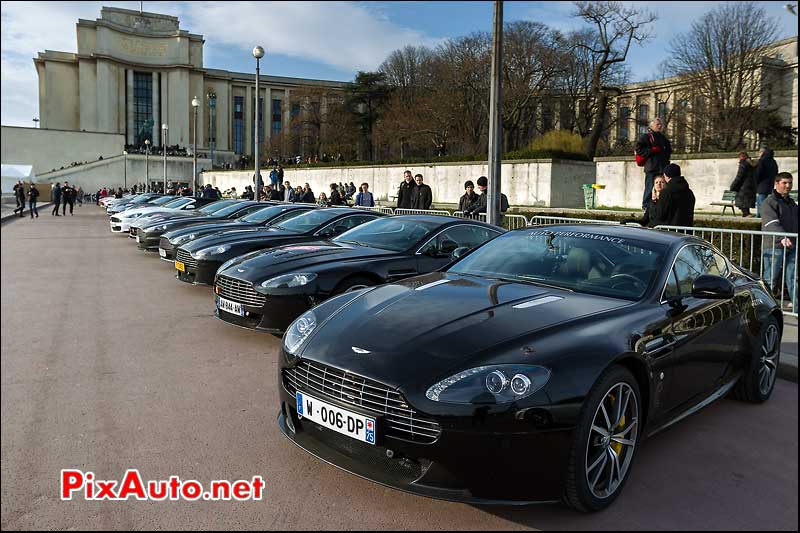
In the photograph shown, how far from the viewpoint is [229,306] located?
6988mm

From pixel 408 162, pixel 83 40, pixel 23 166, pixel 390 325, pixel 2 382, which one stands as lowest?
pixel 390 325

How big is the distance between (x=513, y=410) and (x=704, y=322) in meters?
2.05

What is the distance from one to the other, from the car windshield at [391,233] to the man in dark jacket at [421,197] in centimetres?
701

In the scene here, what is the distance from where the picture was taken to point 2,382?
1.35 metres

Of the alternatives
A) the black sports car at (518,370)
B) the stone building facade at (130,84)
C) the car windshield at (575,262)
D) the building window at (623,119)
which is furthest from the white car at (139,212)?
the stone building facade at (130,84)

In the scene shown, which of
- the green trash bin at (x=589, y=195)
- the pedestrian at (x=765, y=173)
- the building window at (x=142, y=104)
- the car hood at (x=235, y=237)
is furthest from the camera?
the building window at (x=142, y=104)

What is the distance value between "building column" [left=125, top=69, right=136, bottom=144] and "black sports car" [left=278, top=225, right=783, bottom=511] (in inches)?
4135

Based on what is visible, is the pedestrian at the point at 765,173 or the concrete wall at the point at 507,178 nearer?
the pedestrian at the point at 765,173

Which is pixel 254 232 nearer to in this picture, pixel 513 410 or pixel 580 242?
pixel 580 242

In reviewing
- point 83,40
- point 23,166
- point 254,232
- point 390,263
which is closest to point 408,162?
point 254,232

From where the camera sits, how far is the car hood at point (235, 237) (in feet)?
31.7

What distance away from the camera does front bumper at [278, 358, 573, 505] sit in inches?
118

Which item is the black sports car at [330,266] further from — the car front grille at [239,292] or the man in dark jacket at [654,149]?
the man in dark jacket at [654,149]

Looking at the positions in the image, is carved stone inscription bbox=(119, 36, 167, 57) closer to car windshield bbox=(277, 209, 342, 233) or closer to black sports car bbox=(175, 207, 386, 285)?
car windshield bbox=(277, 209, 342, 233)
